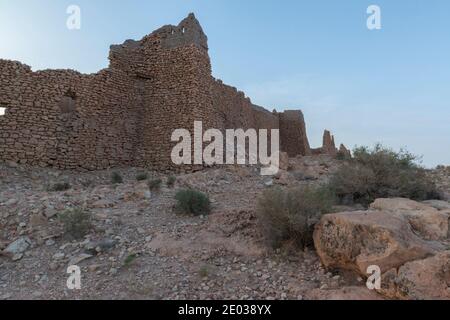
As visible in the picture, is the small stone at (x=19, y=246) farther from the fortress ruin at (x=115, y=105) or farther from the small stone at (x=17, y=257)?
the fortress ruin at (x=115, y=105)

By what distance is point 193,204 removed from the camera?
6316 mm

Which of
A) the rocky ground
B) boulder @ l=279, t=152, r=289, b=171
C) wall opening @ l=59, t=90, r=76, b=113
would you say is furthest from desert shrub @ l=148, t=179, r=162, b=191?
wall opening @ l=59, t=90, r=76, b=113

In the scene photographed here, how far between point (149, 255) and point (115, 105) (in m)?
7.72

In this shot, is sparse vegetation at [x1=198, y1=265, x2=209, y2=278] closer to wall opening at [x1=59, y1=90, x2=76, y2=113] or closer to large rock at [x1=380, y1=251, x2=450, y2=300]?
large rock at [x1=380, y1=251, x2=450, y2=300]

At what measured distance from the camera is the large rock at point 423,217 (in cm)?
477

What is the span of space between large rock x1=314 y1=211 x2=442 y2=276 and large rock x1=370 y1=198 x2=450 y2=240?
1.47 feet

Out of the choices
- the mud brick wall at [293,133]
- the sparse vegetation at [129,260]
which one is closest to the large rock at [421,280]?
the sparse vegetation at [129,260]

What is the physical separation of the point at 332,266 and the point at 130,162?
8528mm

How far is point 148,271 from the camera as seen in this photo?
14.9 feet

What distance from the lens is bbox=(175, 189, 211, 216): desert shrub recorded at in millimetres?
6297

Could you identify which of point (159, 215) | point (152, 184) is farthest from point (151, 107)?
point (159, 215)

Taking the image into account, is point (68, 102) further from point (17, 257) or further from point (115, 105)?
point (17, 257)
